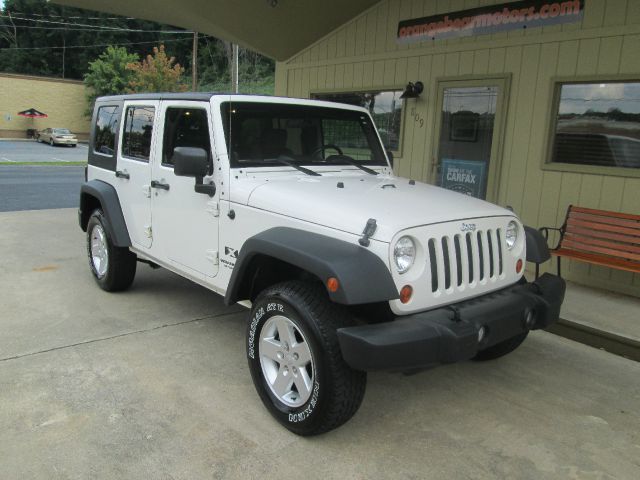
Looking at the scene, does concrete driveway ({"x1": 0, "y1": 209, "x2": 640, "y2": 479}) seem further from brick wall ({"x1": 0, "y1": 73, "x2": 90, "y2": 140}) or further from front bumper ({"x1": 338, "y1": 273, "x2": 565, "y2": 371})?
brick wall ({"x1": 0, "y1": 73, "x2": 90, "y2": 140})

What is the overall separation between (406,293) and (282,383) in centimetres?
93

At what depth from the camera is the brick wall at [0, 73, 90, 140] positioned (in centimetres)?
4147

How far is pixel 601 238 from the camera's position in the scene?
570 centimetres

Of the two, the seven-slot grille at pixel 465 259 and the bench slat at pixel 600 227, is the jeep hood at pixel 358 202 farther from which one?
the bench slat at pixel 600 227

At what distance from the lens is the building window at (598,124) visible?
572cm

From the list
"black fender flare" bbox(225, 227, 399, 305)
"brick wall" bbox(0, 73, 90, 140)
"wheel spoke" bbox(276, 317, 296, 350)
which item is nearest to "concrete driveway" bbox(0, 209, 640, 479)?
"wheel spoke" bbox(276, 317, 296, 350)

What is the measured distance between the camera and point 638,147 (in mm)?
5680

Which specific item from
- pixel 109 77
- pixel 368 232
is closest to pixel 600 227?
pixel 368 232

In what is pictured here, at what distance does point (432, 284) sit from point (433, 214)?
1.36 ft

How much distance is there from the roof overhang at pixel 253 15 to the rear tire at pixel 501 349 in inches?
231

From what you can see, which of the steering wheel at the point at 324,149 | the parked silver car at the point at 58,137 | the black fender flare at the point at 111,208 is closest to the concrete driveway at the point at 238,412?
the black fender flare at the point at 111,208

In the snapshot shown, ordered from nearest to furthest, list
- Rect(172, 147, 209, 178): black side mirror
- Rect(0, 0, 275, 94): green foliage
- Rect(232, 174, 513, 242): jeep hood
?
1. Rect(232, 174, 513, 242): jeep hood
2. Rect(172, 147, 209, 178): black side mirror
3. Rect(0, 0, 275, 94): green foliage

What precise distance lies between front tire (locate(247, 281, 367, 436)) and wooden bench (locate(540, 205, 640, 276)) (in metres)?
3.35

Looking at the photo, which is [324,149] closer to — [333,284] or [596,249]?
[333,284]
